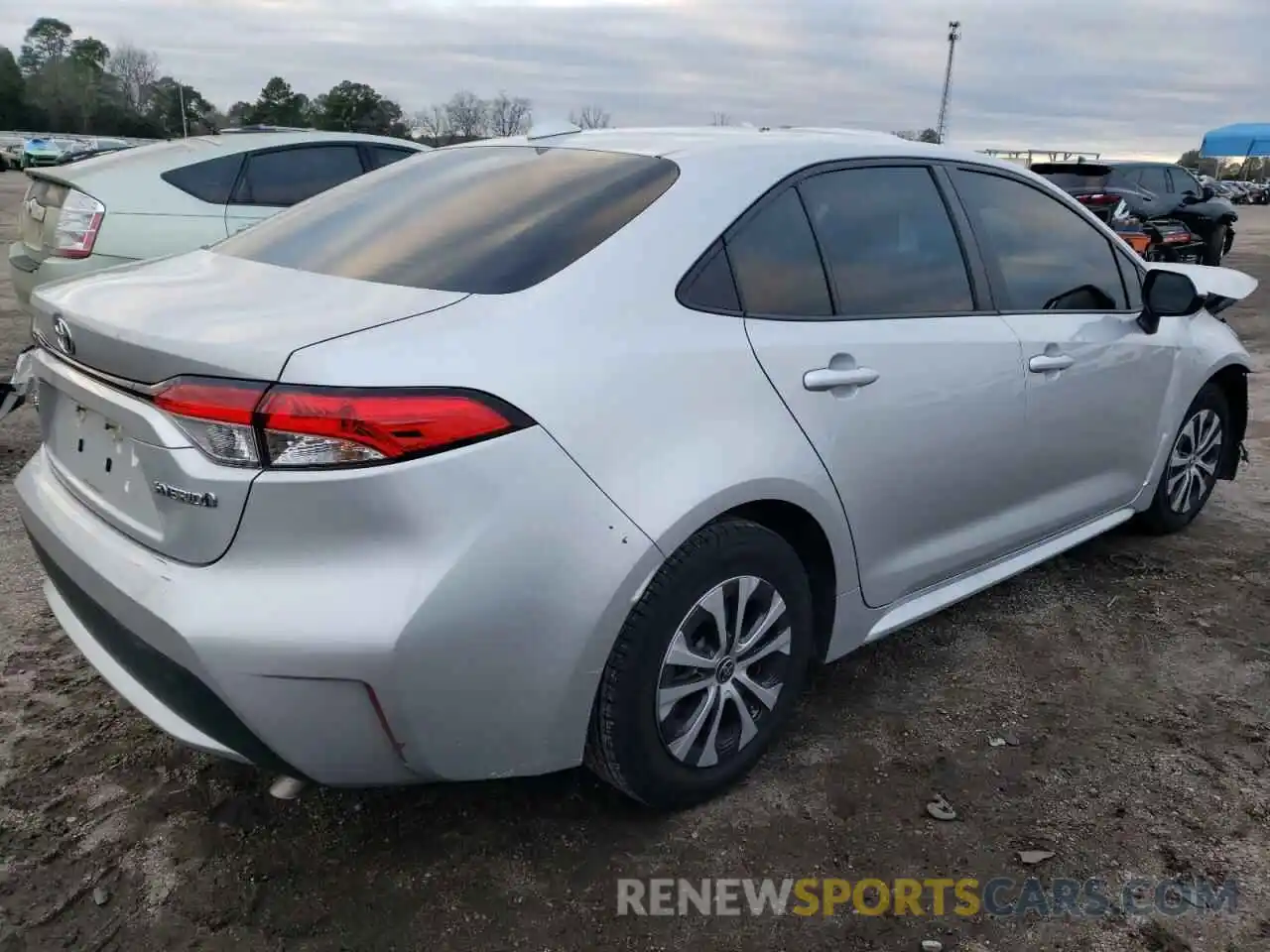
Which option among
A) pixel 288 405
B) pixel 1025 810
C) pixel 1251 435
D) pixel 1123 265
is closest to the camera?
pixel 288 405

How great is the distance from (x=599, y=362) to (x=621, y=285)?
0.22 metres

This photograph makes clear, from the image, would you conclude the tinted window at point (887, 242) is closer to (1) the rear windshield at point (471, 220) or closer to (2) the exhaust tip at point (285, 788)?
(1) the rear windshield at point (471, 220)

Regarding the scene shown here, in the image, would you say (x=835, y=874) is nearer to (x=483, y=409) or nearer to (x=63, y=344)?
(x=483, y=409)

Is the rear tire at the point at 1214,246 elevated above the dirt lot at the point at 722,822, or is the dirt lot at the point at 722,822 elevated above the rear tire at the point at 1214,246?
the rear tire at the point at 1214,246

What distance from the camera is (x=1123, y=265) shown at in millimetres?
3771

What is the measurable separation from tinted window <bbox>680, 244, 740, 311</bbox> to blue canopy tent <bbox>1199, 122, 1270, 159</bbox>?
87.1 metres

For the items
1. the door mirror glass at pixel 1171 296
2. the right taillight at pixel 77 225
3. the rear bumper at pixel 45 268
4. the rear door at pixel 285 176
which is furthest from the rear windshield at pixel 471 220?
the rear door at pixel 285 176

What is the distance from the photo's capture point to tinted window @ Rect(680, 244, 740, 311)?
2348 mm

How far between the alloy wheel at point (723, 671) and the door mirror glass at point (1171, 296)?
2053 mm

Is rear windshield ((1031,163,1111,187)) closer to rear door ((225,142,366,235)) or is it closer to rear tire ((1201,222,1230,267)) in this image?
rear tire ((1201,222,1230,267))

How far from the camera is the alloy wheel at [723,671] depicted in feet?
7.62

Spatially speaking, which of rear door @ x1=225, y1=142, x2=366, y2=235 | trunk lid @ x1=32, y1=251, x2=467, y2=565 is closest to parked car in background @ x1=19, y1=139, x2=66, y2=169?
rear door @ x1=225, y1=142, x2=366, y2=235

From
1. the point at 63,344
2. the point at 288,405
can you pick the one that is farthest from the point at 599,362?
the point at 63,344

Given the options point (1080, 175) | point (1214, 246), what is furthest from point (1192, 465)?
point (1214, 246)
